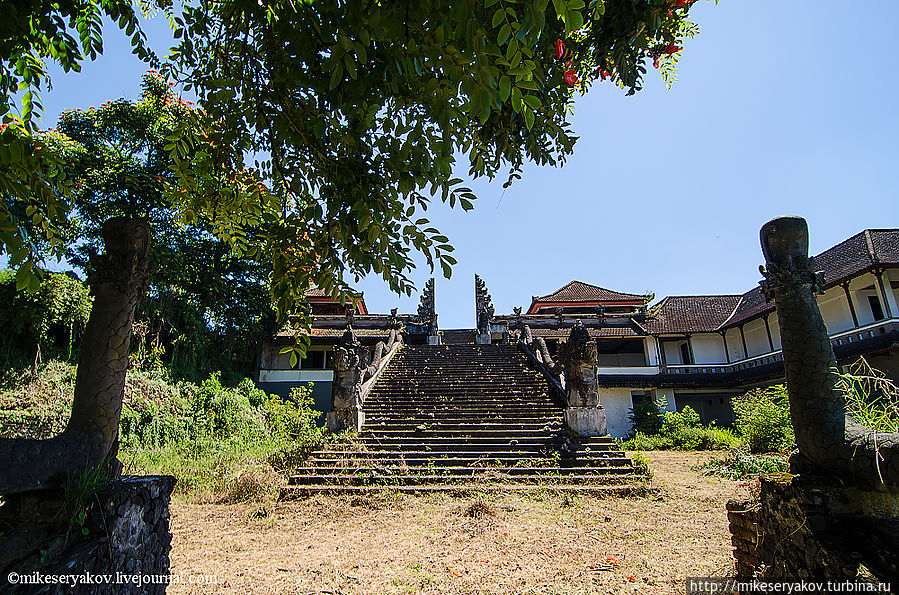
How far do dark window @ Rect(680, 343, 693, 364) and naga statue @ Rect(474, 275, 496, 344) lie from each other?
949cm

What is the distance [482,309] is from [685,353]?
10186 mm

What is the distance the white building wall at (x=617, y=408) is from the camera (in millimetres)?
19484

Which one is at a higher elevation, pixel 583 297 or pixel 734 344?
pixel 583 297

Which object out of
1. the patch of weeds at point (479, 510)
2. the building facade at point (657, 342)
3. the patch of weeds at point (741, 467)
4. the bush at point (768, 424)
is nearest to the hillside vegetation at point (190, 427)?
the patch of weeds at point (479, 510)

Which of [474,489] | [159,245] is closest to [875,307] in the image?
[474,489]

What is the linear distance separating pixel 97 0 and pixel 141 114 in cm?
1375

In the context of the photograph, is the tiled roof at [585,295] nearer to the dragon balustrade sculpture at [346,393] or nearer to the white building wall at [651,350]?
the white building wall at [651,350]

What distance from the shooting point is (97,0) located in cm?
297

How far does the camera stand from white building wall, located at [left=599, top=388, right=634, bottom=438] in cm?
1948

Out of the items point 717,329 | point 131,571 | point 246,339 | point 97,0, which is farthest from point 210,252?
point 717,329

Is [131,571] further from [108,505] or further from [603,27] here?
[603,27]

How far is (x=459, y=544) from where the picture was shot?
497cm

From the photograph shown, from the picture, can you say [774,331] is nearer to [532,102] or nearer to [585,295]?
[585,295]

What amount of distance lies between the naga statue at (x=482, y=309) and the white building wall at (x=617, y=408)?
573cm
